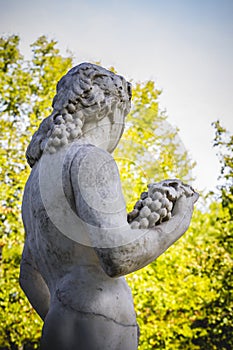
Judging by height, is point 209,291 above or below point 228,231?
below

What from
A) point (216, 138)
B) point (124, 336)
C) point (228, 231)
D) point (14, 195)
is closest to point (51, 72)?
point (14, 195)

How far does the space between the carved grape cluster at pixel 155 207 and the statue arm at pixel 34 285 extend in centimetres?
80

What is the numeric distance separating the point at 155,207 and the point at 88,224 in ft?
1.22

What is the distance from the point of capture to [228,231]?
1100 centimetres

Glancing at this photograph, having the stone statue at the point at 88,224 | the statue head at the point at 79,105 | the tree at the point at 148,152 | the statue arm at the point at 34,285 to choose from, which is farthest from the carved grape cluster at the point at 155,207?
the tree at the point at 148,152

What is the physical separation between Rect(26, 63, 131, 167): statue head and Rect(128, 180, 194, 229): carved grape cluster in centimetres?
59

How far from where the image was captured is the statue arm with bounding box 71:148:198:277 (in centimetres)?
241

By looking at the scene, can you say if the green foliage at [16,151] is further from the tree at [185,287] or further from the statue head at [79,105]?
the statue head at [79,105]

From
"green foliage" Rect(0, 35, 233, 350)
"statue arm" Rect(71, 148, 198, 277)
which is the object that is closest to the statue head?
"statue arm" Rect(71, 148, 198, 277)

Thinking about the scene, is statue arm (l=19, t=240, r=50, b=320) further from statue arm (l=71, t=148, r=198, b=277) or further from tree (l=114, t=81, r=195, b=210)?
tree (l=114, t=81, r=195, b=210)

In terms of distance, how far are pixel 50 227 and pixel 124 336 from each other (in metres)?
0.71

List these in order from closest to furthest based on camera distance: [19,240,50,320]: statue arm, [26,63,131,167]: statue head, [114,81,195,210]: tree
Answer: [26,63,131,167]: statue head, [19,240,50,320]: statue arm, [114,81,195,210]: tree

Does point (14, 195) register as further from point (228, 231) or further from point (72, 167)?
point (72, 167)

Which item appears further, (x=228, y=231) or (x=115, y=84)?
(x=228, y=231)
